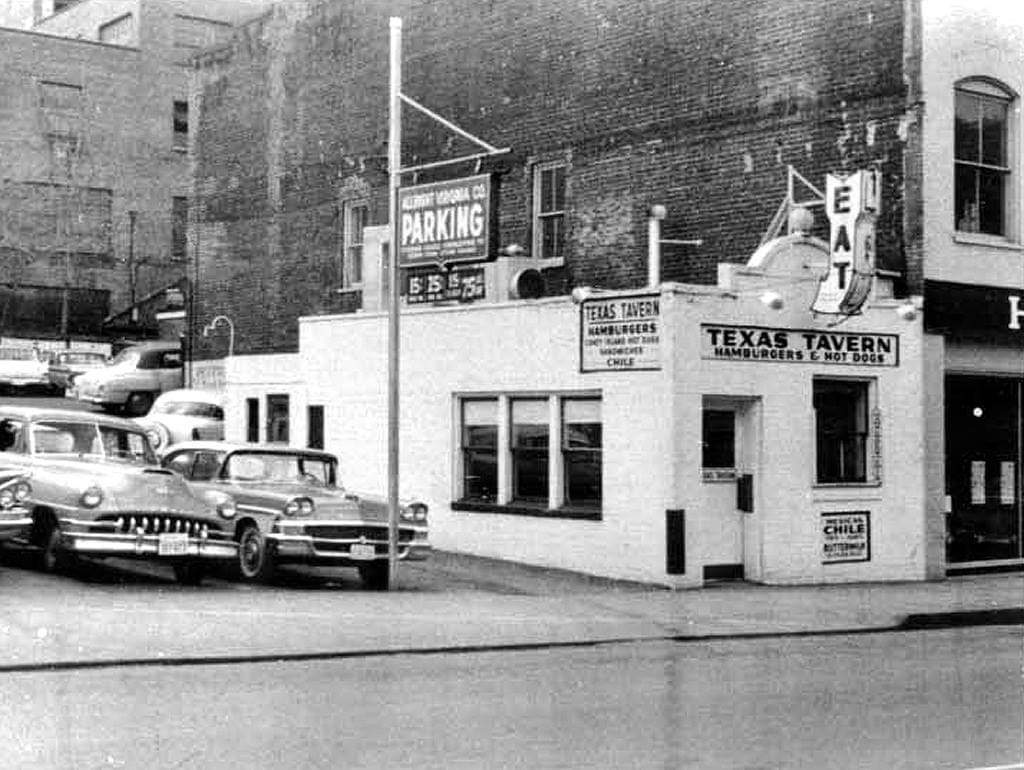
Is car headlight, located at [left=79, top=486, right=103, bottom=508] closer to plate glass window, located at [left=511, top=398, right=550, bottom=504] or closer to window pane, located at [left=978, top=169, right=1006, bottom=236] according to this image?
plate glass window, located at [left=511, top=398, right=550, bottom=504]

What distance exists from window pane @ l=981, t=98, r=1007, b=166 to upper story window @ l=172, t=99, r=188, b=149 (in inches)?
1481

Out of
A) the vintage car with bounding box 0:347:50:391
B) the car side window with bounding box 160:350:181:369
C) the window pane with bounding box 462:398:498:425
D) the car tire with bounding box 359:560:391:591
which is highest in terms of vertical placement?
the car side window with bounding box 160:350:181:369

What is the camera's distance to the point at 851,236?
2012cm

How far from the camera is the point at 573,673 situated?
12.8 meters

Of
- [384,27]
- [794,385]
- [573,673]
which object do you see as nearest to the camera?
[573,673]

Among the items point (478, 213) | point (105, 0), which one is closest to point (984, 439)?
point (478, 213)

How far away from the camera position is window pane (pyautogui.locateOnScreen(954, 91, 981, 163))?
21984 millimetres

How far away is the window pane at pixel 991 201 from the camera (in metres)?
22.4

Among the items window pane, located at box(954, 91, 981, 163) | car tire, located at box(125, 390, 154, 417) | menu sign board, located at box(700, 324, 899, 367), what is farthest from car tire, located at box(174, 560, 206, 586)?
car tire, located at box(125, 390, 154, 417)

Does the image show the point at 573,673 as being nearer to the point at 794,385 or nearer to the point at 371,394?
the point at 794,385

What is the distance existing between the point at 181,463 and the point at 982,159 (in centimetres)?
1165

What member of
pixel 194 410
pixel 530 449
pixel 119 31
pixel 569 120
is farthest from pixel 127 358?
pixel 119 31

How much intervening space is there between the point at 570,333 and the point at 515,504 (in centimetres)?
255

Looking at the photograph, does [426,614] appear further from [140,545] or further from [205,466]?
[205,466]
